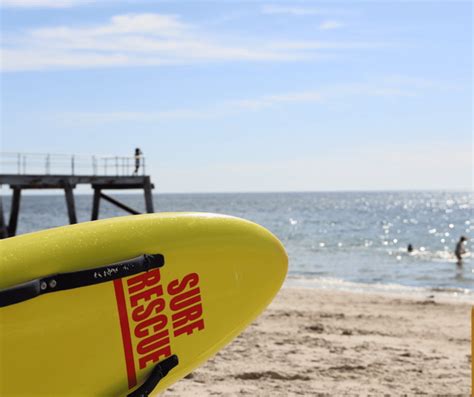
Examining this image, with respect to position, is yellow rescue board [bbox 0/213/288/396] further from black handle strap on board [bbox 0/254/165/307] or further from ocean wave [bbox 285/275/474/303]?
ocean wave [bbox 285/275/474/303]

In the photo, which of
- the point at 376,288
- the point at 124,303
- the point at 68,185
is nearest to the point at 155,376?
the point at 124,303

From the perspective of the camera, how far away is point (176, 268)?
3.59m

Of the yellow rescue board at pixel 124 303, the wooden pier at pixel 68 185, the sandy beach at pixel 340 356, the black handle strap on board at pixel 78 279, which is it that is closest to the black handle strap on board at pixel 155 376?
the yellow rescue board at pixel 124 303

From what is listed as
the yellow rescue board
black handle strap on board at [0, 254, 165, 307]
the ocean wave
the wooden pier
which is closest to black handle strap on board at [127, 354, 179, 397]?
the yellow rescue board

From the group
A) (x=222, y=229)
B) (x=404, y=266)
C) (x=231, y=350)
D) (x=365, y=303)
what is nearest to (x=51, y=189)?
(x=365, y=303)

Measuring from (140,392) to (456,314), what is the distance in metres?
8.38

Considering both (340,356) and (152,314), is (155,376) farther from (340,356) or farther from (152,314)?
(340,356)

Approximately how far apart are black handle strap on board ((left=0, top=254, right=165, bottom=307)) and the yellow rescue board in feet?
0.04

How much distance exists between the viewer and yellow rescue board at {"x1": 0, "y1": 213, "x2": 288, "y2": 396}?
317 centimetres

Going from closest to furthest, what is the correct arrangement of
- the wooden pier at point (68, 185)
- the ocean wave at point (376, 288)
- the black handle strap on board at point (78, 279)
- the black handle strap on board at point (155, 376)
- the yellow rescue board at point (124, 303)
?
the black handle strap on board at point (78, 279), the yellow rescue board at point (124, 303), the black handle strap on board at point (155, 376), the ocean wave at point (376, 288), the wooden pier at point (68, 185)

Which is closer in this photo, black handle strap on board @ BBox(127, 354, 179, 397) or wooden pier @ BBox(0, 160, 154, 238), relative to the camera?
black handle strap on board @ BBox(127, 354, 179, 397)

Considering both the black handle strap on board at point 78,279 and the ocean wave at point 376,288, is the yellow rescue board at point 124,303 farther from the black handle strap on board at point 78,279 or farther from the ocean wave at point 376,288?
the ocean wave at point 376,288

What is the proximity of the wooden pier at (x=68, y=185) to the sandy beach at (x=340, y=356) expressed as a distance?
8818 millimetres

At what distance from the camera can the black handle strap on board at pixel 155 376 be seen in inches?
138
